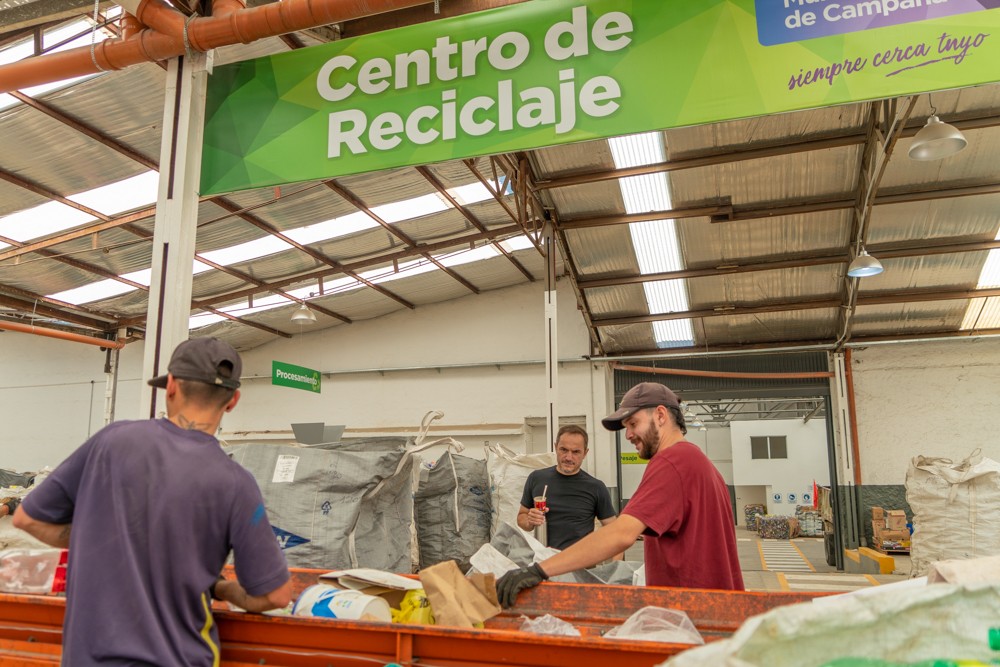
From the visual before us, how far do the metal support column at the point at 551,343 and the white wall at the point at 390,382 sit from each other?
4591mm

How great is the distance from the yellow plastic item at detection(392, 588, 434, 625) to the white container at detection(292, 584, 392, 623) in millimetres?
51

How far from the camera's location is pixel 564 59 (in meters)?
3.12


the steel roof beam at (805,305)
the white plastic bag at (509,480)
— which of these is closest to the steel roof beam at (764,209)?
the steel roof beam at (805,305)

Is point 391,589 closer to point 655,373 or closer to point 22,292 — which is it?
point 655,373

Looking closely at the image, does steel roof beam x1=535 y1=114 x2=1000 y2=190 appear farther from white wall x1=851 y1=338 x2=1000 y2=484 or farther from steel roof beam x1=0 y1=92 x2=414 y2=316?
white wall x1=851 y1=338 x2=1000 y2=484

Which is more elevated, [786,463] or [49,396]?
[49,396]

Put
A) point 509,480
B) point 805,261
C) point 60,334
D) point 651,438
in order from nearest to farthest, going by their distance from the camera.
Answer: point 651,438
point 509,480
point 805,261
point 60,334

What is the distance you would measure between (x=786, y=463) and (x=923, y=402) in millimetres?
11110

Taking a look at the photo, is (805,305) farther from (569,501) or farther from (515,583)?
Answer: (515,583)

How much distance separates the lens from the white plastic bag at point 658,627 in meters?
2.03

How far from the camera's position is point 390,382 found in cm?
1500

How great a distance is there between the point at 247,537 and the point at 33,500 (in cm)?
52

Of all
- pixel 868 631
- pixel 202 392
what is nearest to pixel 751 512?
pixel 202 392

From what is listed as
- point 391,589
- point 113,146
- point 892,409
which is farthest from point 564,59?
point 892,409
